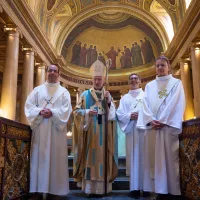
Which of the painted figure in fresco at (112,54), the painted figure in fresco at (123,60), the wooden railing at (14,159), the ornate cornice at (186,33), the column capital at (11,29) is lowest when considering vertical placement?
the wooden railing at (14,159)

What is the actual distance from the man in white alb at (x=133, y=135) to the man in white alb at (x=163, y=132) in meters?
0.55

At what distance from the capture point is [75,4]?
17.5 meters

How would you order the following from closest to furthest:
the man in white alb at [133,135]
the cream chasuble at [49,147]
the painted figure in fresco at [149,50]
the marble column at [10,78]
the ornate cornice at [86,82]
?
the cream chasuble at [49,147] < the man in white alb at [133,135] < the marble column at [10,78] < the ornate cornice at [86,82] < the painted figure in fresco at [149,50]

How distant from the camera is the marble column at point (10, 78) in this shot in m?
10.5

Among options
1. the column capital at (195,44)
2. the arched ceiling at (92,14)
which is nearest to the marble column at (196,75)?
the column capital at (195,44)

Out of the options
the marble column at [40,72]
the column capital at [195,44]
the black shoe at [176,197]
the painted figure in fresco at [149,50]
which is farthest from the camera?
the painted figure in fresco at [149,50]

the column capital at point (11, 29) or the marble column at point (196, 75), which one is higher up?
the column capital at point (11, 29)

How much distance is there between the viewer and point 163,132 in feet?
12.6

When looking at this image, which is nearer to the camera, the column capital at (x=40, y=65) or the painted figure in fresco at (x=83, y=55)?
the column capital at (x=40, y=65)

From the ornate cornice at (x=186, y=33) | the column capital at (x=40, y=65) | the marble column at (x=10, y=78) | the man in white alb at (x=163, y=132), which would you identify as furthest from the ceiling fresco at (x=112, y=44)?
the man in white alb at (x=163, y=132)

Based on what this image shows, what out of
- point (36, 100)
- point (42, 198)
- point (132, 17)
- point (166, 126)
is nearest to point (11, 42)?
point (36, 100)

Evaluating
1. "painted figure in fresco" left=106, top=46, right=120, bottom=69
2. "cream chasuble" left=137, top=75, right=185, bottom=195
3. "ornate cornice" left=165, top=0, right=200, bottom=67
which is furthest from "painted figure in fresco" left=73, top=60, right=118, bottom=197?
"painted figure in fresco" left=106, top=46, right=120, bottom=69

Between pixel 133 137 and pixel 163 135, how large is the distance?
118 cm

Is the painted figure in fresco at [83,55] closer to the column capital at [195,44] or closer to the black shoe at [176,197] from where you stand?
the column capital at [195,44]
